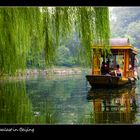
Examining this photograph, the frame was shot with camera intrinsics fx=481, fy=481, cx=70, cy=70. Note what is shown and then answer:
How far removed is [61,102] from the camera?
3.20m

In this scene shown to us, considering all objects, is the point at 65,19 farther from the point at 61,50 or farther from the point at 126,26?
the point at 126,26

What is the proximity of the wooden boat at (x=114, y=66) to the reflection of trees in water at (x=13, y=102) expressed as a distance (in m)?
0.42

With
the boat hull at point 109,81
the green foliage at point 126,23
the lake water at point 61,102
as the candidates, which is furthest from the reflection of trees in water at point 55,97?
the green foliage at point 126,23

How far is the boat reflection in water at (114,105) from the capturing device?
3301 millimetres

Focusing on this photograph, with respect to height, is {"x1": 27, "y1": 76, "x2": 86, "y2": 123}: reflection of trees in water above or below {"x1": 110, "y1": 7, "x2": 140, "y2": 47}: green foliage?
below

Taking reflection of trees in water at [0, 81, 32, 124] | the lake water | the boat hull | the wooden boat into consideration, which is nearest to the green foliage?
the wooden boat

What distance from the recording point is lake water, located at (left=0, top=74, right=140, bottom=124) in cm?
272

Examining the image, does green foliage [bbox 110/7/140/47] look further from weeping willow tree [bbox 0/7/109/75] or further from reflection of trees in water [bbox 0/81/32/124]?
reflection of trees in water [bbox 0/81/32/124]

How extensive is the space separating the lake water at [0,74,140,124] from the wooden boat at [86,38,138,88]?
7 cm

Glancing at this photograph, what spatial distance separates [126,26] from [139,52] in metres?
0.17

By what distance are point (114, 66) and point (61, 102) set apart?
0.45 meters
